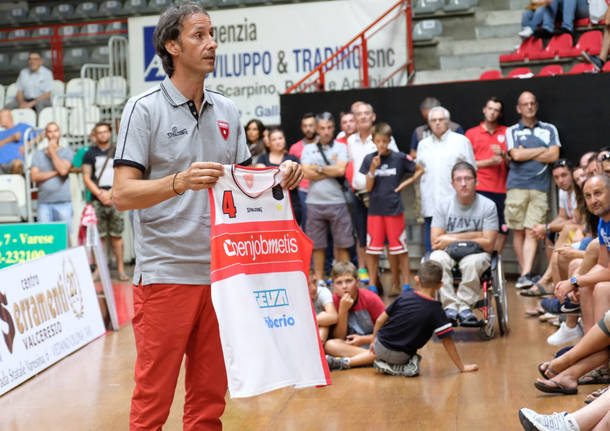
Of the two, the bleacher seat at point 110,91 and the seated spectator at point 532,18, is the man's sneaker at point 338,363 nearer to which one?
the seated spectator at point 532,18

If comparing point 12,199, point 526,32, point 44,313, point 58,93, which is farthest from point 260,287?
point 58,93

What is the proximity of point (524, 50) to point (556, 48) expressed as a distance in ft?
1.51

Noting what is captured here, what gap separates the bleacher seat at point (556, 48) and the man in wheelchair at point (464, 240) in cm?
409

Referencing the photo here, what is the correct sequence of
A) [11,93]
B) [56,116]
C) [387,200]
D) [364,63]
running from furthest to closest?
[11,93] < [56,116] < [364,63] < [387,200]

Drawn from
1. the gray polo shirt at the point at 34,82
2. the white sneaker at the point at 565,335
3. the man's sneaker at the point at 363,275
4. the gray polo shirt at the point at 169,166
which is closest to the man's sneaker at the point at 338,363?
the white sneaker at the point at 565,335

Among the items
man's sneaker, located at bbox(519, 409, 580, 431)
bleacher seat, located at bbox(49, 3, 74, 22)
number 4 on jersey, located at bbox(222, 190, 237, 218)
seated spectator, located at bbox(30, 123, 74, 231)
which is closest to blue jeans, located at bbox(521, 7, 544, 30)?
seated spectator, located at bbox(30, 123, 74, 231)

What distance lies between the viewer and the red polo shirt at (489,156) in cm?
777

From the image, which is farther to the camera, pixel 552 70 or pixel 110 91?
pixel 110 91

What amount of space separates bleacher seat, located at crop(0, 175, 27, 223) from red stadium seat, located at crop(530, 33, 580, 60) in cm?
648

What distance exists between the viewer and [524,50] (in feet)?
31.4

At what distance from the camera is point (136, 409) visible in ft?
7.91

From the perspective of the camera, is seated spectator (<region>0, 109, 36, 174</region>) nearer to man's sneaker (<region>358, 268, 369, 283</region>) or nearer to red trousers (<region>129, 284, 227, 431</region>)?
man's sneaker (<region>358, 268, 369, 283</region>)

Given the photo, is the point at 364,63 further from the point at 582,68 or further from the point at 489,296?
the point at 489,296

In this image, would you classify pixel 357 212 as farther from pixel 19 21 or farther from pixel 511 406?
pixel 19 21
